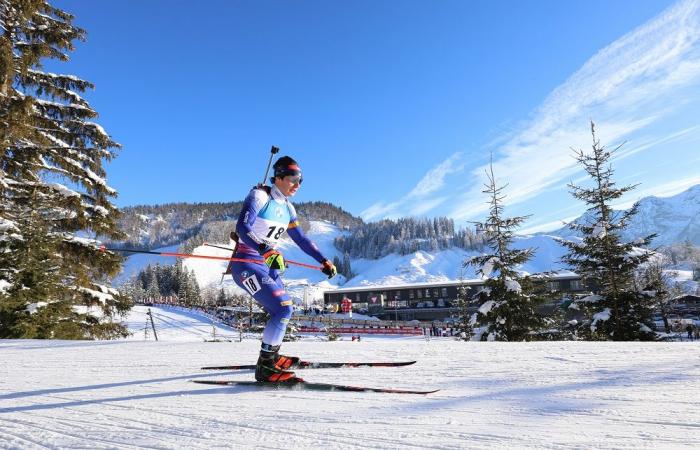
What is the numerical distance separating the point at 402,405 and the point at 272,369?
1568 millimetres

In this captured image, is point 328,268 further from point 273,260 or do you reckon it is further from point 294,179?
point 294,179

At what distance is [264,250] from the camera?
425cm

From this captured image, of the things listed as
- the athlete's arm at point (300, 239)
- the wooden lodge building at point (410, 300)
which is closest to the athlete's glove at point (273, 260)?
the athlete's arm at point (300, 239)

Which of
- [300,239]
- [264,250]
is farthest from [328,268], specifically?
[264,250]

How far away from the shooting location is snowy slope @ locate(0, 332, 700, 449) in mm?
2111

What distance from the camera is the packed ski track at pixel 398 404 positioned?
212 cm

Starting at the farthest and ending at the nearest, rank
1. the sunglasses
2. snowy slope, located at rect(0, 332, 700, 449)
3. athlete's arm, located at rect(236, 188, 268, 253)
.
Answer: the sunglasses
athlete's arm, located at rect(236, 188, 268, 253)
snowy slope, located at rect(0, 332, 700, 449)

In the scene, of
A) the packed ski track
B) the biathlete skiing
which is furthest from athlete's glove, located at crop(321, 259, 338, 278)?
the packed ski track

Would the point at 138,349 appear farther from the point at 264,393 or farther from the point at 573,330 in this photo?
the point at 573,330

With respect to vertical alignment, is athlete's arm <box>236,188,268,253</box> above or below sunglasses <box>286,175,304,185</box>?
below

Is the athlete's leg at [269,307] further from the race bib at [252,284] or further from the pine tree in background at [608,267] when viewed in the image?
the pine tree in background at [608,267]

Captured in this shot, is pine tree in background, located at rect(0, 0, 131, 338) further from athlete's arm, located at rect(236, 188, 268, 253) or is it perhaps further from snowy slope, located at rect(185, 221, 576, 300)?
snowy slope, located at rect(185, 221, 576, 300)

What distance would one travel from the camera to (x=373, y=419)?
8.13 ft

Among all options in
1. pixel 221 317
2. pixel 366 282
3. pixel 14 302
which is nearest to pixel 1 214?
pixel 14 302
